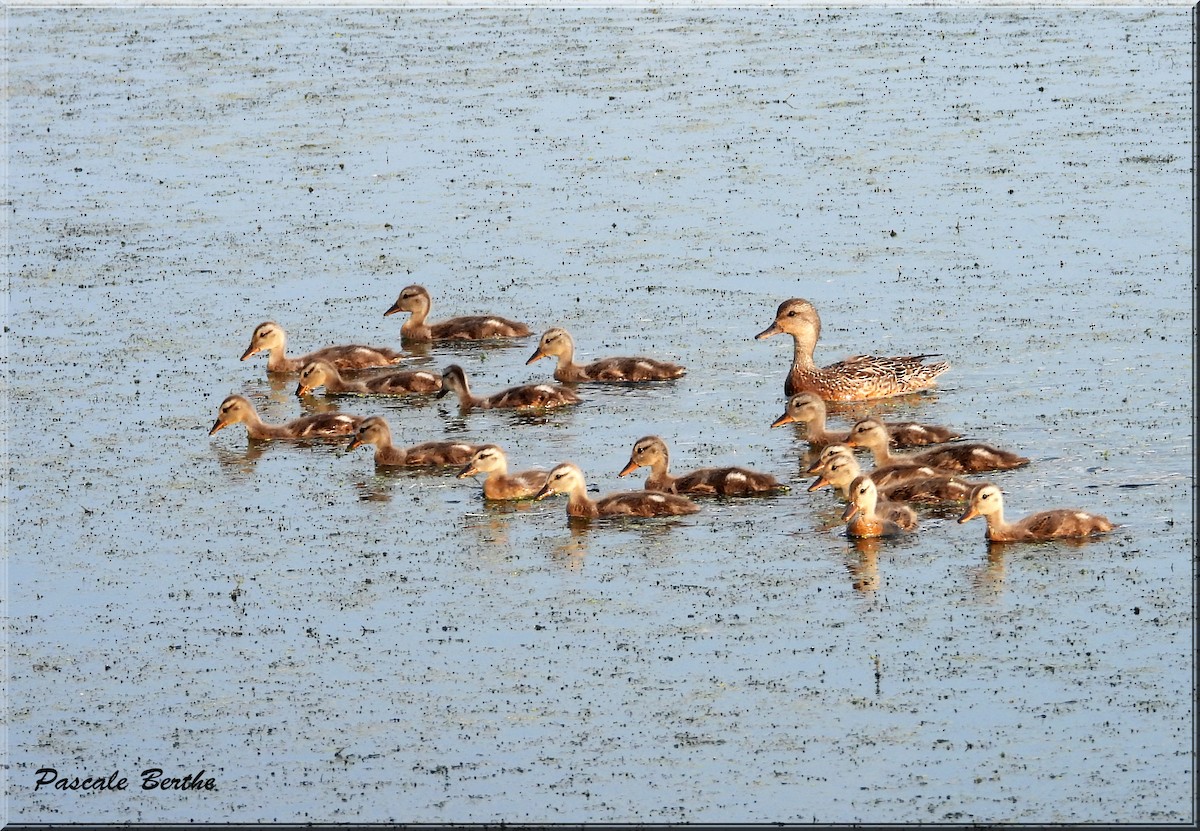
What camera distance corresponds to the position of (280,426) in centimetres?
1428

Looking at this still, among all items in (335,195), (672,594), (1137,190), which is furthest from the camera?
(335,195)

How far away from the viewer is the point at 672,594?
35.5 ft

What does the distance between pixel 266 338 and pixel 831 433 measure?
448 cm

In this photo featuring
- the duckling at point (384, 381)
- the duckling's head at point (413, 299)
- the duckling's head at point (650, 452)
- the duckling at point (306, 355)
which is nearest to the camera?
the duckling's head at point (650, 452)

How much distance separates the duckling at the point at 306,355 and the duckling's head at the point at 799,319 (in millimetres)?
2896

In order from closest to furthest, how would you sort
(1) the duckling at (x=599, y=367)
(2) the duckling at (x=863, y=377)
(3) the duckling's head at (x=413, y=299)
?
(2) the duckling at (x=863, y=377) < (1) the duckling at (x=599, y=367) < (3) the duckling's head at (x=413, y=299)

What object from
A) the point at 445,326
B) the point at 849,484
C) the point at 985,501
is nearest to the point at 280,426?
the point at 445,326

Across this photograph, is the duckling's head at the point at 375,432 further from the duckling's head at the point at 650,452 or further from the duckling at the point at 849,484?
the duckling at the point at 849,484

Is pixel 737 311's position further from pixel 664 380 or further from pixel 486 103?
pixel 486 103

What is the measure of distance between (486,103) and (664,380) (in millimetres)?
10141

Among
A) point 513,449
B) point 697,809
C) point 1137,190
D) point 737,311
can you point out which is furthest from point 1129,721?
point 1137,190

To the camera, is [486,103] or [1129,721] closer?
[1129,721]

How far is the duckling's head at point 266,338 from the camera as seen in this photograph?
1570cm

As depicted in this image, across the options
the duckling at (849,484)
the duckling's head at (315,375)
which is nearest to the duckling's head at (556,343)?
the duckling's head at (315,375)
